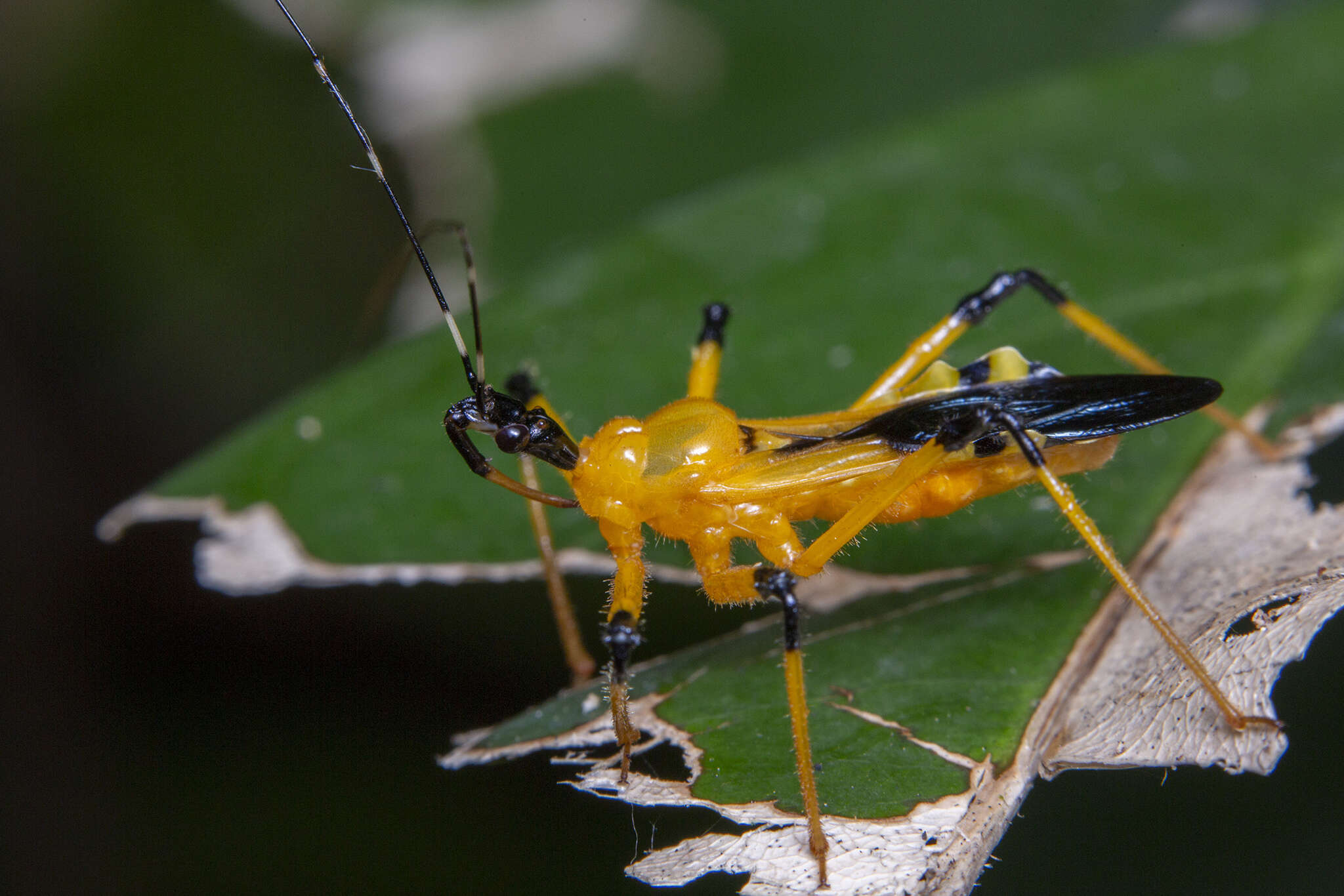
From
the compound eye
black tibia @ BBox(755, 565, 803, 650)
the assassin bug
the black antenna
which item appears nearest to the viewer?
black tibia @ BBox(755, 565, 803, 650)

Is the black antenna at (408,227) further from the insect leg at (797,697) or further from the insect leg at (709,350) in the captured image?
the insect leg at (797,697)

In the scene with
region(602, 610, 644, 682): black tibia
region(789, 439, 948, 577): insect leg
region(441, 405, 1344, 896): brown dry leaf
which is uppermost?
region(789, 439, 948, 577): insect leg

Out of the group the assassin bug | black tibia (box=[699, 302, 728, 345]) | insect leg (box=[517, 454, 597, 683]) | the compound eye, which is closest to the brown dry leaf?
the assassin bug

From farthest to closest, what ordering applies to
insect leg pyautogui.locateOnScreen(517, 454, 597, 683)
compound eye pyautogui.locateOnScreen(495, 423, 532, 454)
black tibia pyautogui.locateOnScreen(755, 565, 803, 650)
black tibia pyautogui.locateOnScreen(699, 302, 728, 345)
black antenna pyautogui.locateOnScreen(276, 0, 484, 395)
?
black tibia pyautogui.locateOnScreen(699, 302, 728, 345), insect leg pyautogui.locateOnScreen(517, 454, 597, 683), compound eye pyautogui.locateOnScreen(495, 423, 532, 454), black antenna pyautogui.locateOnScreen(276, 0, 484, 395), black tibia pyautogui.locateOnScreen(755, 565, 803, 650)

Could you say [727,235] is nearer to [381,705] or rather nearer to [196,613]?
[381,705]

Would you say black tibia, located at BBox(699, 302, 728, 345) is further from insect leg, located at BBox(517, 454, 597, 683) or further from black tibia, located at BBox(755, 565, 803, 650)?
black tibia, located at BBox(755, 565, 803, 650)

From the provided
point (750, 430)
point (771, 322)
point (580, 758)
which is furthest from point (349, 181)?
point (580, 758)

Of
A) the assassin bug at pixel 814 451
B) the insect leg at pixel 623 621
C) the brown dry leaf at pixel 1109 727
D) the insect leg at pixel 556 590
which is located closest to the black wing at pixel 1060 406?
the assassin bug at pixel 814 451
